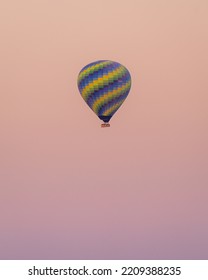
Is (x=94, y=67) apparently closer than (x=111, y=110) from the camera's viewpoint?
Yes

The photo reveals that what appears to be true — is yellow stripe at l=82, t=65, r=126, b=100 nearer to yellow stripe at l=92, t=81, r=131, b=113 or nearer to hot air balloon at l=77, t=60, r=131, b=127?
hot air balloon at l=77, t=60, r=131, b=127

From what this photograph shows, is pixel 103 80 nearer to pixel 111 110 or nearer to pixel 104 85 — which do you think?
pixel 104 85

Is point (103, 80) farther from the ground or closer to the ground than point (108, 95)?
farther from the ground

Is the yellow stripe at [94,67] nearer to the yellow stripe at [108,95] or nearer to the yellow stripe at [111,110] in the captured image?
the yellow stripe at [108,95]

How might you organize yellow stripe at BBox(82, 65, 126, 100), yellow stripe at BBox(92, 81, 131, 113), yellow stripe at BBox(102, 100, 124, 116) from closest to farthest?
yellow stripe at BBox(82, 65, 126, 100)
yellow stripe at BBox(92, 81, 131, 113)
yellow stripe at BBox(102, 100, 124, 116)

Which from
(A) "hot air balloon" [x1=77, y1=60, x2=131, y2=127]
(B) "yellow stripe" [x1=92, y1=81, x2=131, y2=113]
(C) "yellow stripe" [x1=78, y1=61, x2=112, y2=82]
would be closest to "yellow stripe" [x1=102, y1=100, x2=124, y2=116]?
(A) "hot air balloon" [x1=77, y1=60, x2=131, y2=127]

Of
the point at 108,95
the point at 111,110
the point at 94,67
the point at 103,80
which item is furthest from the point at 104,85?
the point at 111,110
